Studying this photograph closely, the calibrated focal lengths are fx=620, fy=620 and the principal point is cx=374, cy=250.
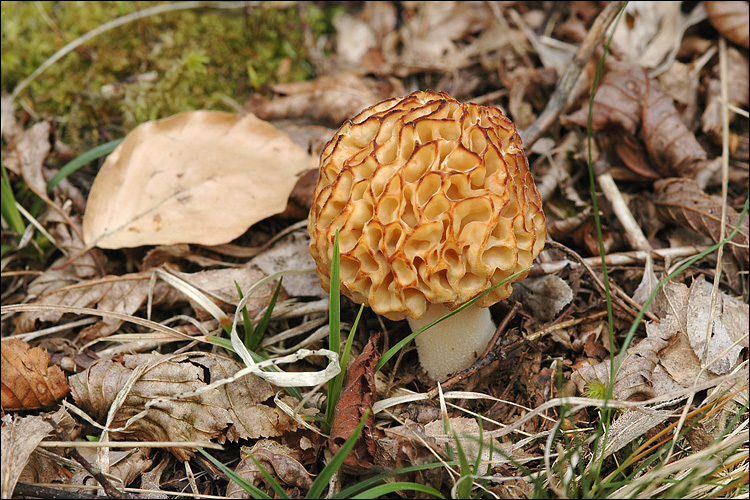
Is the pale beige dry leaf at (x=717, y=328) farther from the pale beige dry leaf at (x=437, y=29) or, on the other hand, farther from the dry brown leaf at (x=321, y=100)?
the pale beige dry leaf at (x=437, y=29)

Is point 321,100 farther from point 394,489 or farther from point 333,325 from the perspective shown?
point 394,489

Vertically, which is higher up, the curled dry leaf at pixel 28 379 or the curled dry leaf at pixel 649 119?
the curled dry leaf at pixel 649 119

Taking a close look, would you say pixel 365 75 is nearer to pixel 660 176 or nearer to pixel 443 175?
pixel 660 176

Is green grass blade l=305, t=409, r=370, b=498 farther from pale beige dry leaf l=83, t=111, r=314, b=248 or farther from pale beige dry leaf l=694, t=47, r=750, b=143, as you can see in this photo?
pale beige dry leaf l=694, t=47, r=750, b=143

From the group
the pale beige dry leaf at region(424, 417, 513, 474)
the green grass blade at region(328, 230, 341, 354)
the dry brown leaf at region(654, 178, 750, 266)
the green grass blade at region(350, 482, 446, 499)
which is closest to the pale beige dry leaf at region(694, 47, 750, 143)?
the dry brown leaf at region(654, 178, 750, 266)

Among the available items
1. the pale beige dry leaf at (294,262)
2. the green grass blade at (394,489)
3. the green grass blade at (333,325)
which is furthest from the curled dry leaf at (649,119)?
the green grass blade at (394,489)

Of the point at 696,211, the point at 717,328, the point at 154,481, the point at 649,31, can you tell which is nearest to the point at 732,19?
the point at 649,31
